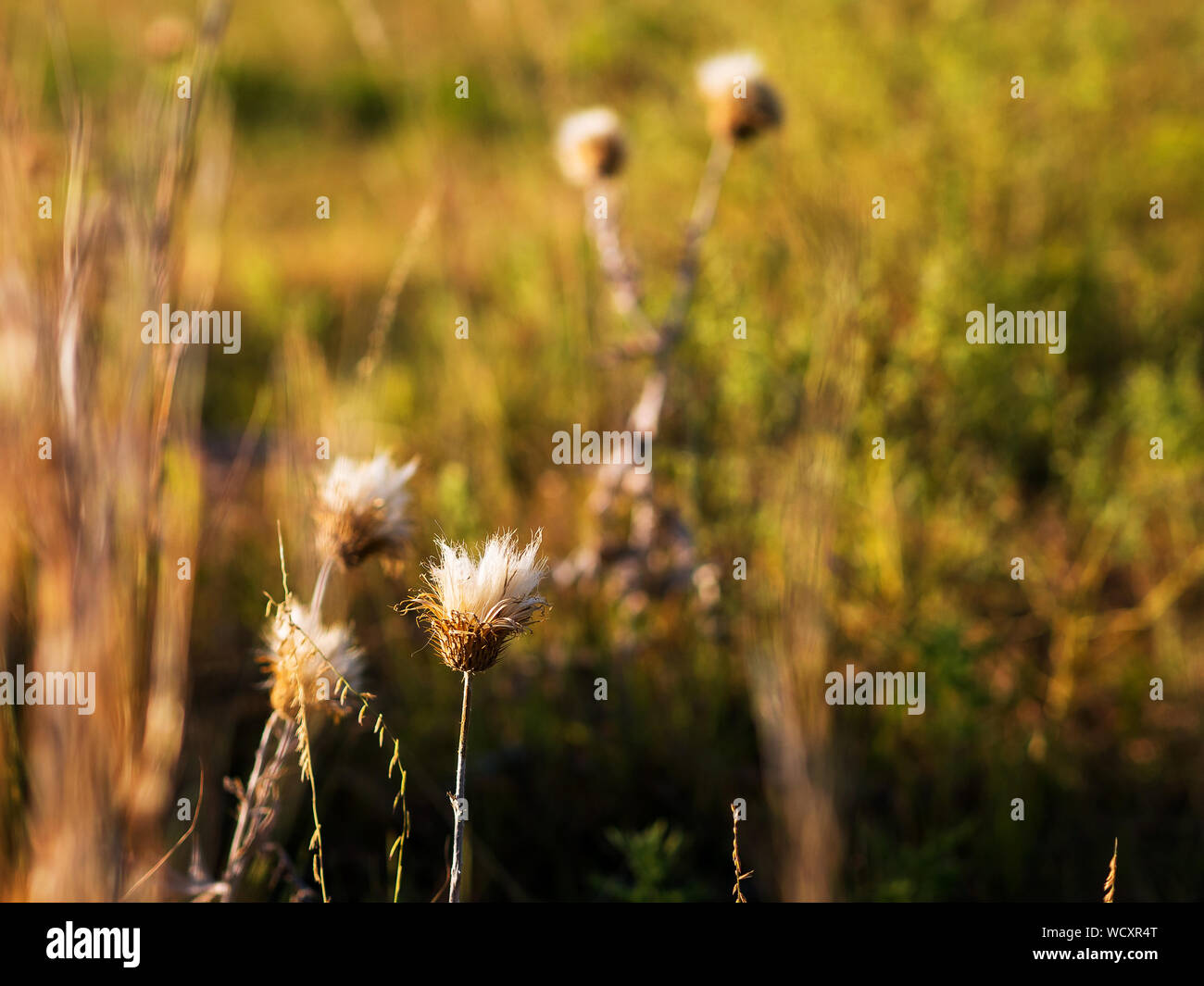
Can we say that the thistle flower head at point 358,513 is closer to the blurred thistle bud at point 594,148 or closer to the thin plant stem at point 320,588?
the thin plant stem at point 320,588

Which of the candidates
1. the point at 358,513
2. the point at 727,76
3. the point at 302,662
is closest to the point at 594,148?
the point at 727,76

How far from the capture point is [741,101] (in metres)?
2.00

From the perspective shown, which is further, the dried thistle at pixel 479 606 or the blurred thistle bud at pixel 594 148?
the blurred thistle bud at pixel 594 148

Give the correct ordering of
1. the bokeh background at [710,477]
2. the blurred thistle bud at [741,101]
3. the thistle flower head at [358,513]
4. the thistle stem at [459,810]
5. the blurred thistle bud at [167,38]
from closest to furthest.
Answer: the bokeh background at [710,477]
the thistle stem at [459,810]
the thistle flower head at [358,513]
the blurred thistle bud at [741,101]
the blurred thistle bud at [167,38]

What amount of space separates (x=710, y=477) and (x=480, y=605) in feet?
5.88

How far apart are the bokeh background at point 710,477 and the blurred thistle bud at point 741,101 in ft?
0.79

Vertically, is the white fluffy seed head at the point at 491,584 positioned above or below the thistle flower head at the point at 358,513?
below

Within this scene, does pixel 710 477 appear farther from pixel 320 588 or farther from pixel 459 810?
pixel 459 810

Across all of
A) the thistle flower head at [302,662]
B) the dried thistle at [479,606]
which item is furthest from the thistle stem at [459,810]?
the thistle flower head at [302,662]

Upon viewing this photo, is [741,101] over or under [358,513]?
over

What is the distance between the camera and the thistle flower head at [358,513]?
1.18m

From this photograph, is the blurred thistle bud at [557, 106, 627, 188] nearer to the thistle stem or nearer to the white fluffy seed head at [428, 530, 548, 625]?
the white fluffy seed head at [428, 530, 548, 625]

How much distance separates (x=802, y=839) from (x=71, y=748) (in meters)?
0.55
